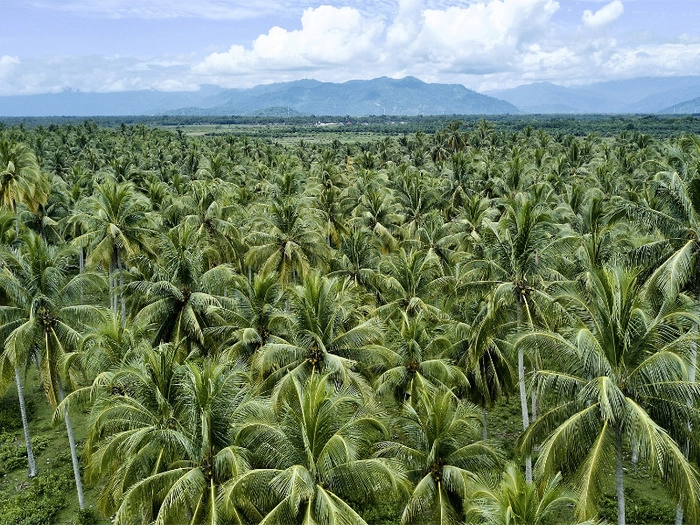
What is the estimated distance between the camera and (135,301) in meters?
30.8

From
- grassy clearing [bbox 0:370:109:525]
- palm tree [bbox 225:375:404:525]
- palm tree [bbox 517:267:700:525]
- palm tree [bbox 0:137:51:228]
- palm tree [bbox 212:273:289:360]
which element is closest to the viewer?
palm tree [bbox 517:267:700:525]

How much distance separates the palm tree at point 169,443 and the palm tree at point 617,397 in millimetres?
8705

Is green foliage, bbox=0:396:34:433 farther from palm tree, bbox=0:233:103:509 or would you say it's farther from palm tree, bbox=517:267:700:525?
palm tree, bbox=517:267:700:525

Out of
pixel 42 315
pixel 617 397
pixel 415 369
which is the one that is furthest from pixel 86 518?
pixel 617 397

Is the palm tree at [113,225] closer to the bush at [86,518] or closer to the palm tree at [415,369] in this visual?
the bush at [86,518]

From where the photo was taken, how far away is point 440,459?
Answer: 17750 millimetres

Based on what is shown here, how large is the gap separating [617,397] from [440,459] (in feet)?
20.1

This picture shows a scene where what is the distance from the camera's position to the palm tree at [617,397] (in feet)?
44.0

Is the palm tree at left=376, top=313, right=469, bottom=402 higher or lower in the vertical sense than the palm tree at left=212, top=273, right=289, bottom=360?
lower

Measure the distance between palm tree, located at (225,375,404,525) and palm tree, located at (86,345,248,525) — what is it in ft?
2.10

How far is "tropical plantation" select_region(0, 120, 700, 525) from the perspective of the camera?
14391mm

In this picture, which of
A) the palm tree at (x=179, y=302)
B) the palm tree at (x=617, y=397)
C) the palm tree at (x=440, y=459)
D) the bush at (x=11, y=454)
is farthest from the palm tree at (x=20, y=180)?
the palm tree at (x=617, y=397)

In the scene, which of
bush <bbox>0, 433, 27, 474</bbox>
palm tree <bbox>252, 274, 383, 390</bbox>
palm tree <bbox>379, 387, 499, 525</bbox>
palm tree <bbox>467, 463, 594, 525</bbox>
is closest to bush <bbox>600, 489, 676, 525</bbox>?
palm tree <bbox>379, 387, 499, 525</bbox>

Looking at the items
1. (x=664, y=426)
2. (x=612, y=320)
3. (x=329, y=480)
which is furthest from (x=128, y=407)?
(x=664, y=426)
